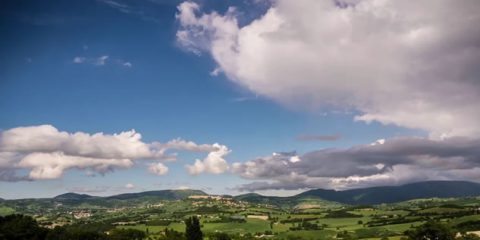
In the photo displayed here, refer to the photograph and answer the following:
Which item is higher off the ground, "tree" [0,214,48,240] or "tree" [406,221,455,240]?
"tree" [0,214,48,240]

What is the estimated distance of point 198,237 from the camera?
199 m

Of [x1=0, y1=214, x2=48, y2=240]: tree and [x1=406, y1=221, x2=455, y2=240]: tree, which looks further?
[x1=0, y1=214, x2=48, y2=240]: tree

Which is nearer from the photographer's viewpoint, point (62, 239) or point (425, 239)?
point (425, 239)

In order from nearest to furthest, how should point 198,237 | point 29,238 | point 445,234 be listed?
1. point 445,234
2. point 29,238
3. point 198,237

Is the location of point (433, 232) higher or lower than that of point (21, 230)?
lower

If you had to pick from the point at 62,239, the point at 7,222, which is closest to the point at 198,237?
the point at 62,239

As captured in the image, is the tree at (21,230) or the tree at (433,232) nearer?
the tree at (433,232)

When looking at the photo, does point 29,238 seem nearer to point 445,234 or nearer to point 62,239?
point 62,239

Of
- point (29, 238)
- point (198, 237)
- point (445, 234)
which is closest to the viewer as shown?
point (445, 234)

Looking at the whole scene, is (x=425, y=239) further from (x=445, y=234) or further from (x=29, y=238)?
(x=29, y=238)

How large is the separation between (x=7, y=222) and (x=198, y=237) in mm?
83677

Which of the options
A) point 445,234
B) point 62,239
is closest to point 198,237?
point 62,239

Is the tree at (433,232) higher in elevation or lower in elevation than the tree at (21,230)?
lower

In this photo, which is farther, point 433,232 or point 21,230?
point 21,230
